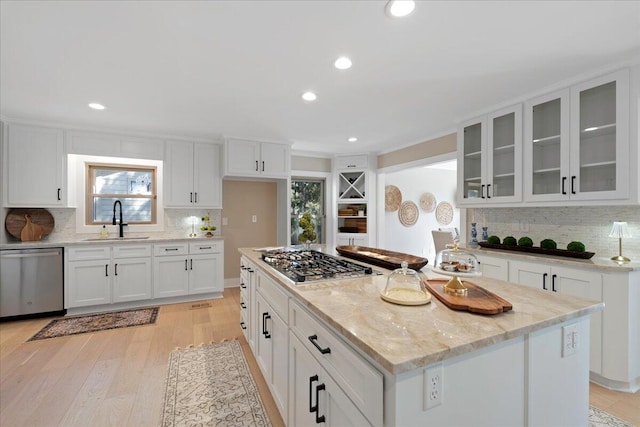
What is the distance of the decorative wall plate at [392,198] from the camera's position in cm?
668

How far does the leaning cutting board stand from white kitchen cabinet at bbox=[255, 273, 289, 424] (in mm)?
3475

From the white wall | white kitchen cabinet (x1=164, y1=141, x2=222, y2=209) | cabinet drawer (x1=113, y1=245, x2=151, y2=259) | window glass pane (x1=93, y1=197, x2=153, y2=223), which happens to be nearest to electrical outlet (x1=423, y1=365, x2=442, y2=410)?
cabinet drawer (x1=113, y1=245, x2=151, y2=259)

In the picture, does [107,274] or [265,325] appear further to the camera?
[107,274]

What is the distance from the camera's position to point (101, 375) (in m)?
2.30

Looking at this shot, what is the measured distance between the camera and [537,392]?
3.59 ft

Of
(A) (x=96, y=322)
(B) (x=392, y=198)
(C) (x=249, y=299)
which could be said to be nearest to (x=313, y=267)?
(C) (x=249, y=299)

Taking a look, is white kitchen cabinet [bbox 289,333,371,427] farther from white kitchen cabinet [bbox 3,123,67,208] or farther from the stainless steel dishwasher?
white kitchen cabinet [bbox 3,123,67,208]

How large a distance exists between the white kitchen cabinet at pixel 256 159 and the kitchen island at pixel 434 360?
3.14 metres

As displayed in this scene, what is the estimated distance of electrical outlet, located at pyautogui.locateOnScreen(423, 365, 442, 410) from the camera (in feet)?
2.77

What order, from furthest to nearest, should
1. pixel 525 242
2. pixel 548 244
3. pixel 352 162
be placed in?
1. pixel 352 162
2. pixel 525 242
3. pixel 548 244

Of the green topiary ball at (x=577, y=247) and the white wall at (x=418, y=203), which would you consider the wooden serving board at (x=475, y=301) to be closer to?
the green topiary ball at (x=577, y=247)

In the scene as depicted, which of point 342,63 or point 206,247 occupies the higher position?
point 342,63

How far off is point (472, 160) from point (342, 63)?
2.06 m

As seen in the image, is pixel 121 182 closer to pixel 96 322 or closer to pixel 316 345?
pixel 96 322
